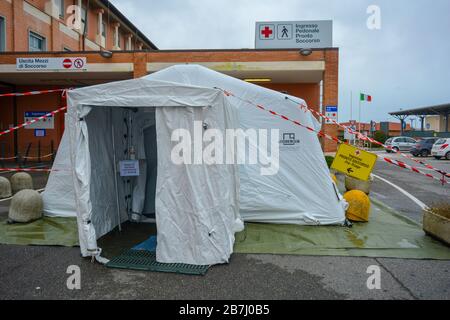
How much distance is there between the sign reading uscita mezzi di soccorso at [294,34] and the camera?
61.1ft

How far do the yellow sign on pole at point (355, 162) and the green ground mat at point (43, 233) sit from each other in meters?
4.82

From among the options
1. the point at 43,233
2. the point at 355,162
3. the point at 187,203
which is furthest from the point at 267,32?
the point at 187,203

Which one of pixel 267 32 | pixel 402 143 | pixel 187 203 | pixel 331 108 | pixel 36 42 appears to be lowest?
pixel 187 203

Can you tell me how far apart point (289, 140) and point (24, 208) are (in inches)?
206

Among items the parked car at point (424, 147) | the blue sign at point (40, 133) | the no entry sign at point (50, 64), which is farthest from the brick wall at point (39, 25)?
the parked car at point (424, 147)

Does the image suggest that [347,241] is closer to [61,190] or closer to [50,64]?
[61,190]

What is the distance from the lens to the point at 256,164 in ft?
23.3

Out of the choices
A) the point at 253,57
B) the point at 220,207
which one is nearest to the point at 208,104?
the point at 220,207

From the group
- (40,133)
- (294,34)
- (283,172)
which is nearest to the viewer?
(283,172)

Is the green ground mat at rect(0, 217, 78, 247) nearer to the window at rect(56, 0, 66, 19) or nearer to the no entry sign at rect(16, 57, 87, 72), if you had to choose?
the no entry sign at rect(16, 57, 87, 72)

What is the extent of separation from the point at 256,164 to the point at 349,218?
214cm

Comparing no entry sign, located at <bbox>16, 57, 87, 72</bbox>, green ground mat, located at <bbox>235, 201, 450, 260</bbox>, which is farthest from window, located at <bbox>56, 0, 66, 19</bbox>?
green ground mat, located at <bbox>235, 201, 450, 260</bbox>

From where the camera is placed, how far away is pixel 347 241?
19.5ft

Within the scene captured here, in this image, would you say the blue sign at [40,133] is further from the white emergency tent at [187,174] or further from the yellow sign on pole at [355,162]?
the yellow sign on pole at [355,162]
